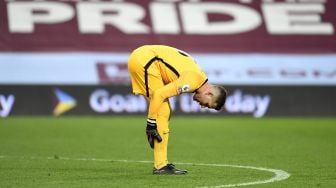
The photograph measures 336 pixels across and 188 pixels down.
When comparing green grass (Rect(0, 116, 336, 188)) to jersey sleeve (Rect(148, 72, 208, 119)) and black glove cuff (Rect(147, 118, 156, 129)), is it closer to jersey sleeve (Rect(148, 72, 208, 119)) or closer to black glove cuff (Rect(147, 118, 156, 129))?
black glove cuff (Rect(147, 118, 156, 129))

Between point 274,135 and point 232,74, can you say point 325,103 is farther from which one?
point 274,135

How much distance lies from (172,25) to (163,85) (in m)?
13.6

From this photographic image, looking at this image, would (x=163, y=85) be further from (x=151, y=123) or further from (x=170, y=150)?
(x=170, y=150)

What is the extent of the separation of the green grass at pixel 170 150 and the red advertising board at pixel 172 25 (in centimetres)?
230

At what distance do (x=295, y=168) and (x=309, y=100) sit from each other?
1178 centimetres

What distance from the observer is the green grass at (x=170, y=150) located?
1020cm

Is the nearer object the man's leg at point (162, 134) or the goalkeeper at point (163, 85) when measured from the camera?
the goalkeeper at point (163, 85)

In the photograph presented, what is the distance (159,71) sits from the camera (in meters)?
10.8

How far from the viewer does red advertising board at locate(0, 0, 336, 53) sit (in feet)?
77.8

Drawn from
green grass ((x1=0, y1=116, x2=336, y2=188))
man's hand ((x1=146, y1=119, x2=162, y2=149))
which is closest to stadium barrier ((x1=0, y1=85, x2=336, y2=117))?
green grass ((x1=0, y1=116, x2=336, y2=188))

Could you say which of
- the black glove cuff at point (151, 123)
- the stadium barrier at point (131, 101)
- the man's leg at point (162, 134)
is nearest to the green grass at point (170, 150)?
the man's leg at point (162, 134)

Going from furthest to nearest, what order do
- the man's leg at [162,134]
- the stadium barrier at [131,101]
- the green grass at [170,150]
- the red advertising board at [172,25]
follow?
1. the red advertising board at [172,25]
2. the stadium barrier at [131,101]
3. the man's leg at [162,134]
4. the green grass at [170,150]

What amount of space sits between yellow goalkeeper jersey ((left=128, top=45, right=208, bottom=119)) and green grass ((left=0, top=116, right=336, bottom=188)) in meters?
1.00

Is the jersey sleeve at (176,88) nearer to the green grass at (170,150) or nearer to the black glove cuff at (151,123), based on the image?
the black glove cuff at (151,123)
